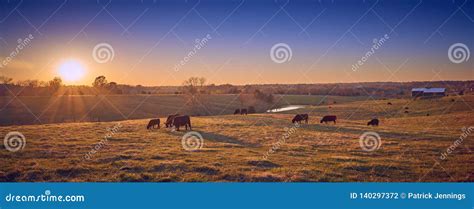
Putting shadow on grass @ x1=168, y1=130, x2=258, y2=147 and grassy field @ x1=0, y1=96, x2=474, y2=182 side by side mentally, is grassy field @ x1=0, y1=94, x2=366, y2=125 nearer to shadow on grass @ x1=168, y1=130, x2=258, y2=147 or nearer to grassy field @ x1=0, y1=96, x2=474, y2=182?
grassy field @ x1=0, y1=96, x2=474, y2=182

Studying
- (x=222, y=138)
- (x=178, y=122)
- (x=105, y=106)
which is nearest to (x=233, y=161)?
(x=222, y=138)

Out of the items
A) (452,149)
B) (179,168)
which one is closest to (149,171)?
(179,168)

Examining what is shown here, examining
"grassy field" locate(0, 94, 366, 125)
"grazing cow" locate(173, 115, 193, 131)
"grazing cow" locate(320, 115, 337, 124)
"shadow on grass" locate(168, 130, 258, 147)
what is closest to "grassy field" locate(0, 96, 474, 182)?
"shadow on grass" locate(168, 130, 258, 147)

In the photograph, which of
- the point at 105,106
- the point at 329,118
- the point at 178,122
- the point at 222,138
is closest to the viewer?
the point at 222,138

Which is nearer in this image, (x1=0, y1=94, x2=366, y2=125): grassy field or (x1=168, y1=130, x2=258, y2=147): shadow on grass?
(x1=168, y1=130, x2=258, y2=147): shadow on grass

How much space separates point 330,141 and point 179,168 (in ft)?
25.0

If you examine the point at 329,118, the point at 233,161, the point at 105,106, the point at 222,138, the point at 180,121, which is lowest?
the point at 233,161

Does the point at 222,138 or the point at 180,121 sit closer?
the point at 222,138

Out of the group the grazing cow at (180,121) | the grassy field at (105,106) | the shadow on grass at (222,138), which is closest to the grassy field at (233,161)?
the shadow on grass at (222,138)

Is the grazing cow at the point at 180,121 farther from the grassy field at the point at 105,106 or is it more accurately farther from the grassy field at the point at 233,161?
the grassy field at the point at 105,106

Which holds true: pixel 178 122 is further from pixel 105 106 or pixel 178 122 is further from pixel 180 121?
pixel 105 106
